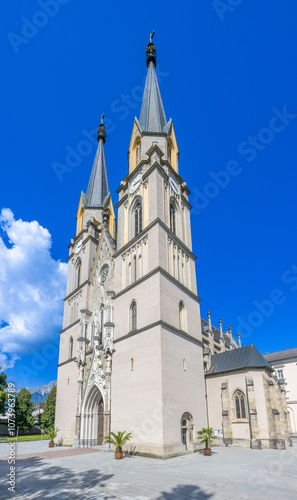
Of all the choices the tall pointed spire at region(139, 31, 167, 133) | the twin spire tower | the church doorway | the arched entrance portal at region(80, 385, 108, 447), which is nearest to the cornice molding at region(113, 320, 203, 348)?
the twin spire tower

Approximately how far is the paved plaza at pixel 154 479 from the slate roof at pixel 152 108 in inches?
1031

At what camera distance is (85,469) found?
530 inches

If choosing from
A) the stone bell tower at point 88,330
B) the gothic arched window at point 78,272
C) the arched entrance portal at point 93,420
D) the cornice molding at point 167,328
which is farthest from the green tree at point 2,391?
the cornice molding at point 167,328

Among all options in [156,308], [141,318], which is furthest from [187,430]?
[156,308]

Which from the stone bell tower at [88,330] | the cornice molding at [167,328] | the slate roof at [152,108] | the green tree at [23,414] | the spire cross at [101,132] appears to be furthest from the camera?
the spire cross at [101,132]

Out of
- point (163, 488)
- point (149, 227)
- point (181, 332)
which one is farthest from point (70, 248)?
point (163, 488)

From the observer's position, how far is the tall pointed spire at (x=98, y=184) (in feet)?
122

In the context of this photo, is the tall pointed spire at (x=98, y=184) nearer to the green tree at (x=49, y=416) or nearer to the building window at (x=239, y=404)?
the building window at (x=239, y=404)

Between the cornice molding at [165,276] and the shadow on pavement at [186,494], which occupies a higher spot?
the cornice molding at [165,276]

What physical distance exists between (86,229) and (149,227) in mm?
12740

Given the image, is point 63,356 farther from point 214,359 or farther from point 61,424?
point 214,359

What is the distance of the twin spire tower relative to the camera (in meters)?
18.8

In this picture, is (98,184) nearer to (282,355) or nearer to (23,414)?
(23,414)

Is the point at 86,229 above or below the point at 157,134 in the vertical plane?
below
